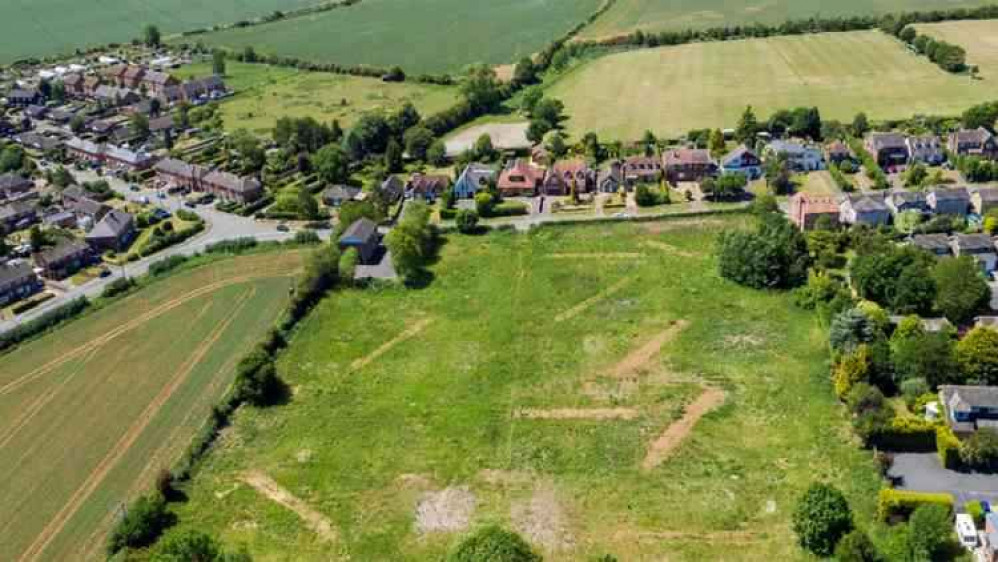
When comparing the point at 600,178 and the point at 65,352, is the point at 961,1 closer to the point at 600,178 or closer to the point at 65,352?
the point at 600,178

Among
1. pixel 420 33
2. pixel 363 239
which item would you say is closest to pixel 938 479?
pixel 363 239

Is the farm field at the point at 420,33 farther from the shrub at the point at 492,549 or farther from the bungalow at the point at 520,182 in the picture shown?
the shrub at the point at 492,549

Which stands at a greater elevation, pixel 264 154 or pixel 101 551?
pixel 264 154

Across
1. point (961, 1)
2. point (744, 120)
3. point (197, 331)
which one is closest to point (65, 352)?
point (197, 331)

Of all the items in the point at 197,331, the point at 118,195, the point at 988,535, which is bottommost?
the point at 988,535

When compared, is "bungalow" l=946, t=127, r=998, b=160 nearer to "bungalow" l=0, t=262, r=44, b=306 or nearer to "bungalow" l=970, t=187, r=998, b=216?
"bungalow" l=970, t=187, r=998, b=216

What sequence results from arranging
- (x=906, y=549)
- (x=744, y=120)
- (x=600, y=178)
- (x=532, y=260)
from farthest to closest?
(x=744, y=120)
(x=600, y=178)
(x=532, y=260)
(x=906, y=549)
